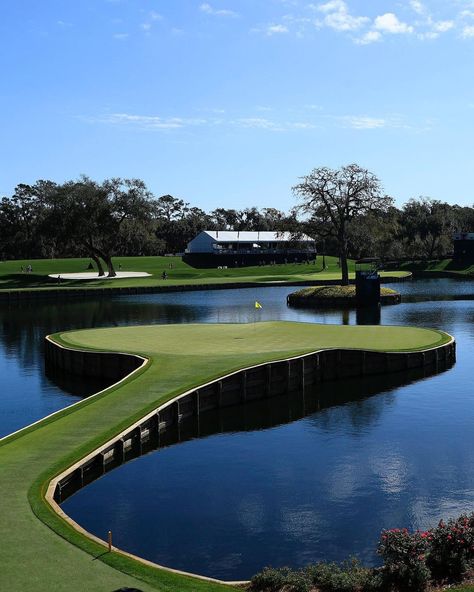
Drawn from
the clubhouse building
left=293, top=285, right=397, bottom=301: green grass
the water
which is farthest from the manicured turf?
the clubhouse building

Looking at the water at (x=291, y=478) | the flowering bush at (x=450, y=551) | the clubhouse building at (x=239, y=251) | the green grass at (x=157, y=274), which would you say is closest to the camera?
the flowering bush at (x=450, y=551)

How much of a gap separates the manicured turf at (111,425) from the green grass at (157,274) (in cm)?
7020

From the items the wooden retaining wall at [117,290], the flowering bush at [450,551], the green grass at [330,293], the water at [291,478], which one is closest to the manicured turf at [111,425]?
the water at [291,478]

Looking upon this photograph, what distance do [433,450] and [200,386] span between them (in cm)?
1335

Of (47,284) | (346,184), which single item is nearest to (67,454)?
(346,184)

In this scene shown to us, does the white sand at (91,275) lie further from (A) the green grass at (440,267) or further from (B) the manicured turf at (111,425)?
(B) the manicured turf at (111,425)

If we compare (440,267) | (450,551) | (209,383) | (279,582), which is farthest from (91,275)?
(450,551)

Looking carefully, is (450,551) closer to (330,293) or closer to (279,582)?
(279,582)

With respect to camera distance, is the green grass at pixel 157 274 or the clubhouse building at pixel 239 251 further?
the clubhouse building at pixel 239 251

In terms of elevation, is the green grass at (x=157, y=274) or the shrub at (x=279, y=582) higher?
the green grass at (x=157, y=274)

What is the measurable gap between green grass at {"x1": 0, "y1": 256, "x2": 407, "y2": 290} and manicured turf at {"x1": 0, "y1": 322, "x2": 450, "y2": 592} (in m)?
70.2

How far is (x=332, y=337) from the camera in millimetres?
59406

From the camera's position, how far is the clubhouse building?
608ft

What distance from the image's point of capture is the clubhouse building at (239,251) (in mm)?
185250
